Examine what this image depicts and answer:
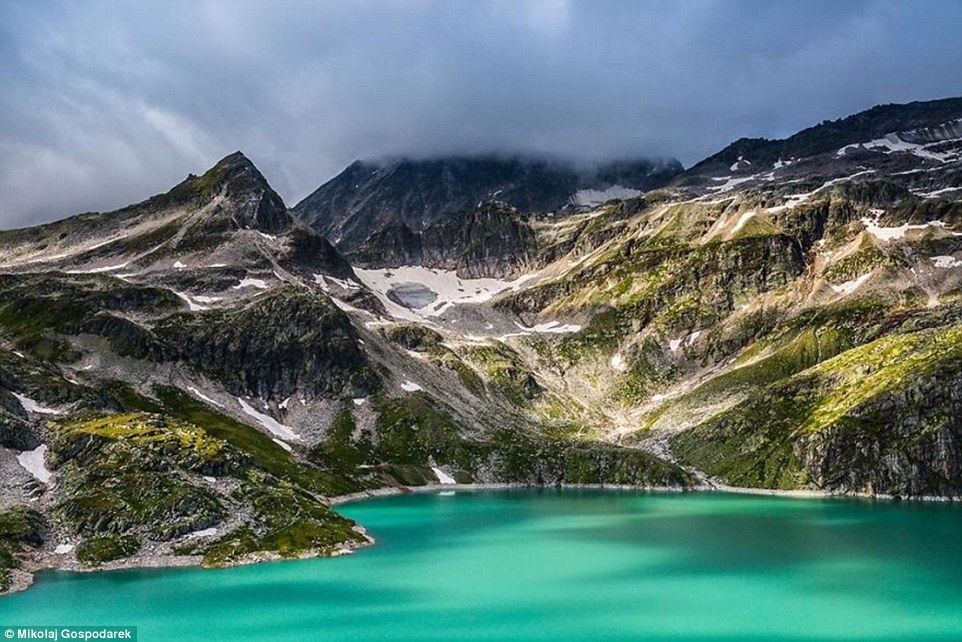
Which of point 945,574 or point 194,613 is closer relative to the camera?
point 194,613

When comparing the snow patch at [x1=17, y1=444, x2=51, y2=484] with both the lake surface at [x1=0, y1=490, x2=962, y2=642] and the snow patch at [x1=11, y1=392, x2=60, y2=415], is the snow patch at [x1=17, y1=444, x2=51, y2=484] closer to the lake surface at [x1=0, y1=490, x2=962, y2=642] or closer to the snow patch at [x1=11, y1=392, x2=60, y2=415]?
the snow patch at [x1=11, y1=392, x2=60, y2=415]

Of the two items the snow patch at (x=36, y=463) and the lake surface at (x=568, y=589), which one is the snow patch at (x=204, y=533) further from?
the snow patch at (x=36, y=463)

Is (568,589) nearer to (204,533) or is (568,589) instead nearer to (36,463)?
(204,533)

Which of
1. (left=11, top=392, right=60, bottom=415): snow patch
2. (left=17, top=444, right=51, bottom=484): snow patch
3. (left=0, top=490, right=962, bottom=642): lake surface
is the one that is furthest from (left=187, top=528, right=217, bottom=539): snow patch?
(left=11, top=392, right=60, bottom=415): snow patch

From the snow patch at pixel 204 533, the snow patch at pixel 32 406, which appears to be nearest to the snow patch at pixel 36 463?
the snow patch at pixel 32 406

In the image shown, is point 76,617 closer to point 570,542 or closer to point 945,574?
point 570,542

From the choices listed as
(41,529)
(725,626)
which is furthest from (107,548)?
(725,626)

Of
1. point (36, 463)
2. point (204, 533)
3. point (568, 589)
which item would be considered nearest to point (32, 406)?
point (36, 463)
